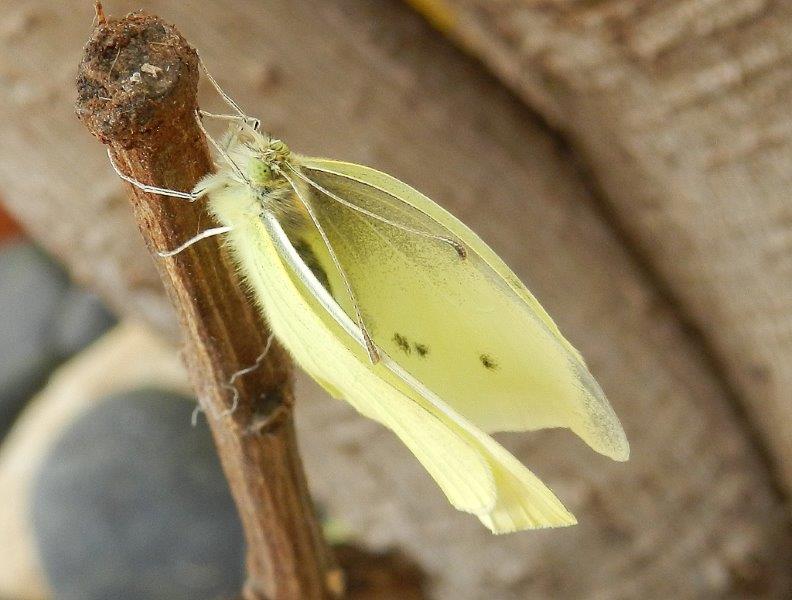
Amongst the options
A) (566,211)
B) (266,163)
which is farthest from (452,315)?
(566,211)

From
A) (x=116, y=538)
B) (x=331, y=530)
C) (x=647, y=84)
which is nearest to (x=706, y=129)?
(x=647, y=84)

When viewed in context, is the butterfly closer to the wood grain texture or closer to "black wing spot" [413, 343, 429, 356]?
"black wing spot" [413, 343, 429, 356]

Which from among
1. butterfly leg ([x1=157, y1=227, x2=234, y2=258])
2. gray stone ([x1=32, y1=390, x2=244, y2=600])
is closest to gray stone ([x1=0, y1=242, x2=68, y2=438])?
gray stone ([x1=32, y1=390, x2=244, y2=600])

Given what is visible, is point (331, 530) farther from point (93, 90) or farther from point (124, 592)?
point (93, 90)

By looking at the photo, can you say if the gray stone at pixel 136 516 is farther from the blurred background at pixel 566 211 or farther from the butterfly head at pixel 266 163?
the butterfly head at pixel 266 163

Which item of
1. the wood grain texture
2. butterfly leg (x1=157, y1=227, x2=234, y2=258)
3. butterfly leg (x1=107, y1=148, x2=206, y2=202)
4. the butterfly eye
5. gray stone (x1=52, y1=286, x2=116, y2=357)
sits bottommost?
butterfly leg (x1=157, y1=227, x2=234, y2=258)

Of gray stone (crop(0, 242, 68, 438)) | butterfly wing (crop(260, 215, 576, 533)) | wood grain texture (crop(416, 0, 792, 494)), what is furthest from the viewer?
gray stone (crop(0, 242, 68, 438))

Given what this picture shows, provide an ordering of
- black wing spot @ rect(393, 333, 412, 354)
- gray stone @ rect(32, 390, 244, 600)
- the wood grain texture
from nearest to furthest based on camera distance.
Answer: black wing spot @ rect(393, 333, 412, 354), the wood grain texture, gray stone @ rect(32, 390, 244, 600)

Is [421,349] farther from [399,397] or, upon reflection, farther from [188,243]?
[188,243]
